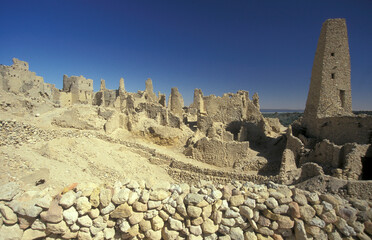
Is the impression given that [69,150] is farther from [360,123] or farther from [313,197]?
[360,123]

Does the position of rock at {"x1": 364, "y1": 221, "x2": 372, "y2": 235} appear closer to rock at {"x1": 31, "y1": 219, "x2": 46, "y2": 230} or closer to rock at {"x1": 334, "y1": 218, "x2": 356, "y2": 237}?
rock at {"x1": 334, "y1": 218, "x2": 356, "y2": 237}

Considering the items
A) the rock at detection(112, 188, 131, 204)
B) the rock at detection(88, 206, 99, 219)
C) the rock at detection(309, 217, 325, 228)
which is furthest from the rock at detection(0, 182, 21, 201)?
the rock at detection(309, 217, 325, 228)

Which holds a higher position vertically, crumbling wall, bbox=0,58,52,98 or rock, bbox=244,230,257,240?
crumbling wall, bbox=0,58,52,98

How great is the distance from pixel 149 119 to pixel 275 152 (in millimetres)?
10607

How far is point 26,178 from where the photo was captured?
594 cm

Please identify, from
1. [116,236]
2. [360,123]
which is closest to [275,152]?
[360,123]

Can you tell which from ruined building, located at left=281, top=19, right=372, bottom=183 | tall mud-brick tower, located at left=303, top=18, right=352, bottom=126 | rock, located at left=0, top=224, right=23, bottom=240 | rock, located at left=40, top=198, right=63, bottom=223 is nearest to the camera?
rock, located at left=0, top=224, right=23, bottom=240

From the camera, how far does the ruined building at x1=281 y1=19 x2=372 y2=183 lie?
30.9ft

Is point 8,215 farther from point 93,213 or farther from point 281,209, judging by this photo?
point 281,209

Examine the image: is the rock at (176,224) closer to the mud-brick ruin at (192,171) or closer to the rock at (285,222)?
the mud-brick ruin at (192,171)

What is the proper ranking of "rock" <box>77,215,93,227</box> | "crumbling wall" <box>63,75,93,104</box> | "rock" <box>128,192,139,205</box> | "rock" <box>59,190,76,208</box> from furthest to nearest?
"crumbling wall" <box>63,75,93,104</box> → "rock" <box>128,192,139,205</box> → "rock" <box>77,215,93,227</box> → "rock" <box>59,190,76,208</box>

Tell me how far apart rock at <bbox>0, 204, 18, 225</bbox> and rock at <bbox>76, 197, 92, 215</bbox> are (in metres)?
1.04

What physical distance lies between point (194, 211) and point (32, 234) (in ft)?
10.1

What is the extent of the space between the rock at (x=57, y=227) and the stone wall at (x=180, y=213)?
0.05ft
